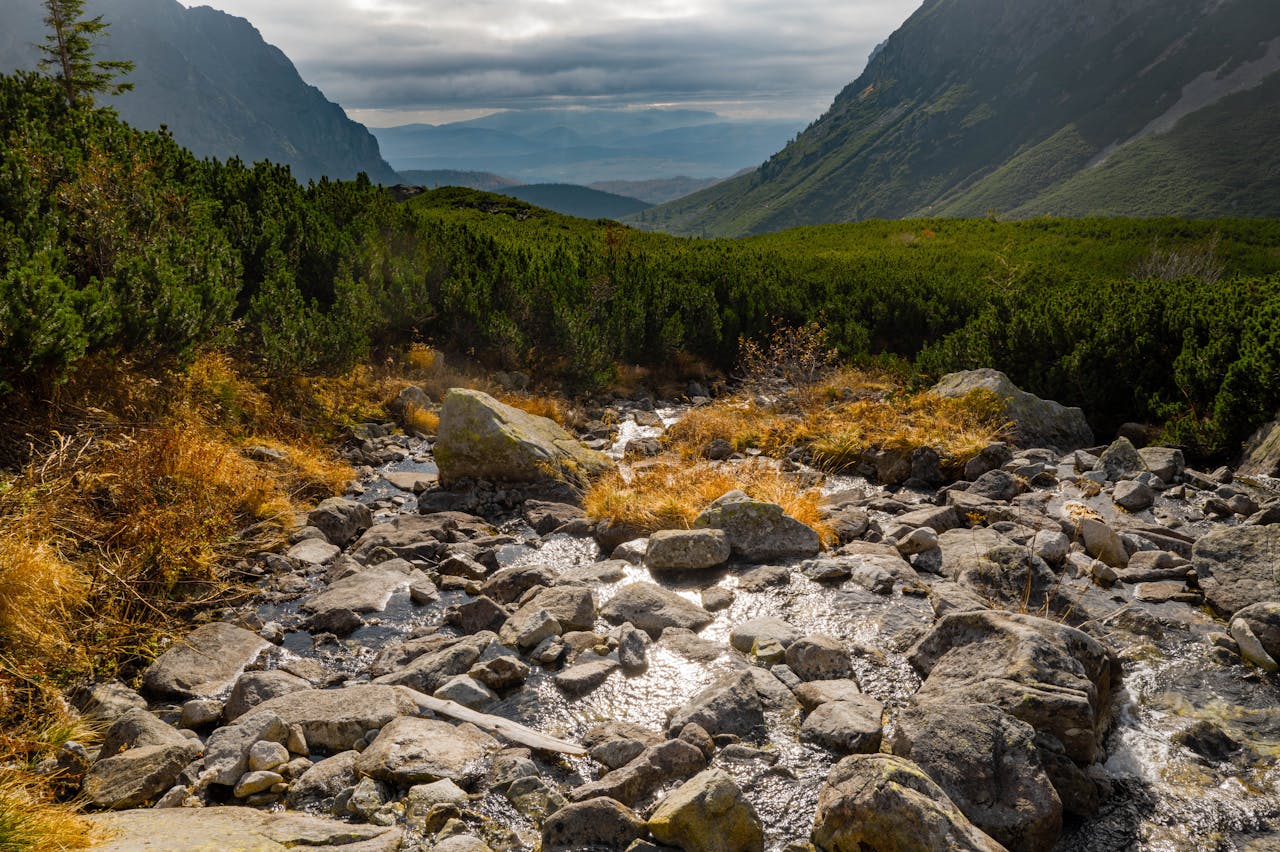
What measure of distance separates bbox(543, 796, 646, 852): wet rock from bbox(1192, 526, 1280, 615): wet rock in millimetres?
4998

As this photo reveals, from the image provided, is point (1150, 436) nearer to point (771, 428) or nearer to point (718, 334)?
point (771, 428)

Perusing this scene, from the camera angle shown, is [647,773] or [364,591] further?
[364,591]

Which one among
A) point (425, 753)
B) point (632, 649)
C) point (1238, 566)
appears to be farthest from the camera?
point (1238, 566)

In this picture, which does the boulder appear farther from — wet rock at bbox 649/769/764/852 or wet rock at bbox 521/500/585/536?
wet rock at bbox 521/500/585/536

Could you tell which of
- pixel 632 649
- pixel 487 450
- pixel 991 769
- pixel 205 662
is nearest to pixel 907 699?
pixel 991 769

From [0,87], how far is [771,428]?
1323 centimetres

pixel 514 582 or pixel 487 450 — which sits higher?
pixel 487 450

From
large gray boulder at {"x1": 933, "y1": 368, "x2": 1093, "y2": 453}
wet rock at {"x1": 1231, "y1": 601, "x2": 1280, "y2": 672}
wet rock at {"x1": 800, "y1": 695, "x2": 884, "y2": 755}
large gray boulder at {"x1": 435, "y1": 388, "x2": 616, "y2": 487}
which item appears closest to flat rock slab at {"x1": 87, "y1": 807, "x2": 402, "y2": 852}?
wet rock at {"x1": 800, "y1": 695, "x2": 884, "y2": 755}

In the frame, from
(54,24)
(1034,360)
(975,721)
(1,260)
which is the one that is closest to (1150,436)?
(1034,360)

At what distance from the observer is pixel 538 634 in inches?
213

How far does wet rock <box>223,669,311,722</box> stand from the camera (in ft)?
14.9

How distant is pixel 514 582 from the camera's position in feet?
21.3

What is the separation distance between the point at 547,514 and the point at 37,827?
19.0 feet

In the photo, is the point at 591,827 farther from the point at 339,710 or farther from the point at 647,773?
the point at 339,710
